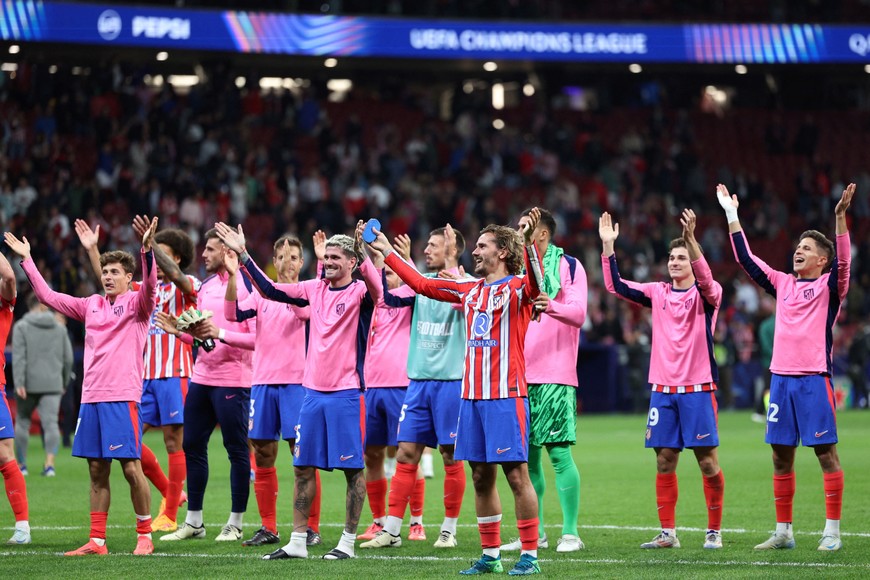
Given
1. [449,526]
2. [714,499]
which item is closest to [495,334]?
[449,526]

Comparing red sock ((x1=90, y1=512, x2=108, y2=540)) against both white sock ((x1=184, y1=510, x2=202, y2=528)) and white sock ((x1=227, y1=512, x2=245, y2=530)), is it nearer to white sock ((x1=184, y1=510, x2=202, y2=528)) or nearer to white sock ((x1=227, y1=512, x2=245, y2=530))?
white sock ((x1=184, y1=510, x2=202, y2=528))

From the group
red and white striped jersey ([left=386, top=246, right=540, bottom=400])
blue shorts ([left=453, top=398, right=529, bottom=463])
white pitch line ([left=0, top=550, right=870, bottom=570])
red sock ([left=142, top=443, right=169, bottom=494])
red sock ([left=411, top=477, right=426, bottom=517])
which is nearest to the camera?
blue shorts ([left=453, top=398, right=529, bottom=463])

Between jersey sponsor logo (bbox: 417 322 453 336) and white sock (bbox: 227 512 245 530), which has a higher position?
jersey sponsor logo (bbox: 417 322 453 336)

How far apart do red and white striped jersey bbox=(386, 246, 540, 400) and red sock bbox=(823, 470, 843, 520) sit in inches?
110

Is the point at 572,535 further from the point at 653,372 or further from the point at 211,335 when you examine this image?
the point at 211,335

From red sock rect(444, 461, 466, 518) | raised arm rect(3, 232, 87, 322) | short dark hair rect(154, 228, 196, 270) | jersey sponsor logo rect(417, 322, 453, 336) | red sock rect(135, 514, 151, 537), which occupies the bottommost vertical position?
red sock rect(135, 514, 151, 537)

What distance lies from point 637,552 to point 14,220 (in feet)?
57.9

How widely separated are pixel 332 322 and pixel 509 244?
1.66 m

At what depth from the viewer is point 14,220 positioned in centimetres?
2425

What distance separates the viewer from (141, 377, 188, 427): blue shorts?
38.6 feet

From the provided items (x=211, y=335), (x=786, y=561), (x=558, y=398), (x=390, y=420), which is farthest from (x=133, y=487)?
(x=786, y=561)

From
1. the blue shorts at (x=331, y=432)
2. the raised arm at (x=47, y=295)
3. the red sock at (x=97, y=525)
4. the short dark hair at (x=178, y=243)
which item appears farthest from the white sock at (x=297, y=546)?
the short dark hair at (x=178, y=243)

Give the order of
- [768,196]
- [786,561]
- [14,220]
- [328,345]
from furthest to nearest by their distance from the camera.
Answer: [768,196] < [14,220] < [328,345] < [786,561]

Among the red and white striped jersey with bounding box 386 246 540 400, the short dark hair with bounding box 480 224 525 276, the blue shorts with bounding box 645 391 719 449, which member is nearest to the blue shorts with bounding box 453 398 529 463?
the red and white striped jersey with bounding box 386 246 540 400
